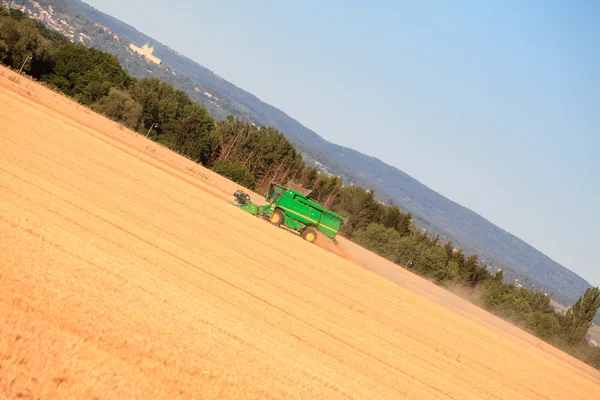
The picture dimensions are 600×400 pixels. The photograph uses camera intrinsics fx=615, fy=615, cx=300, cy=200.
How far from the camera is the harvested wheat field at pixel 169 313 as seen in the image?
25.3ft

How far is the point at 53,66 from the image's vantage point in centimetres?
10075

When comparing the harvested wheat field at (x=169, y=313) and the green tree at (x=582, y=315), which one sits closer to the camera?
the harvested wheat field at (x=169, y=313)

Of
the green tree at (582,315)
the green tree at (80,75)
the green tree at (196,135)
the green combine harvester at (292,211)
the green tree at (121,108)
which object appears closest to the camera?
the green combine harvester at (292,211)

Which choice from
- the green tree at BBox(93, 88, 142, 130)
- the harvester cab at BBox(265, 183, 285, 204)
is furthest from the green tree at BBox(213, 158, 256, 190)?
the harvester cab at BBox(265, 183, 285, 204)

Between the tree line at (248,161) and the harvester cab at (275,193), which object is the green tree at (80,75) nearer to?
the tree line at (248,161)

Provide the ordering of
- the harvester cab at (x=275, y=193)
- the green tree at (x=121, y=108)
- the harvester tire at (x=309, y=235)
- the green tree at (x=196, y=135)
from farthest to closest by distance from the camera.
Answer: the green tree at (x=196, y=135) → the green tree at (x=121, y=108) → the harvester tire at (x=309, y=235) → the harvester cab at (x=275, y=193)

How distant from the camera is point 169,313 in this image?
10.8m

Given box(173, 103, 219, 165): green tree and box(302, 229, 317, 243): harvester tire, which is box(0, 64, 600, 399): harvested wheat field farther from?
box(173, 103, 219, 165): green tree

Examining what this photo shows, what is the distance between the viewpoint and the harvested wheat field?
25.3 feet

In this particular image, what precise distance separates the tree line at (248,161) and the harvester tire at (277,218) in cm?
4783

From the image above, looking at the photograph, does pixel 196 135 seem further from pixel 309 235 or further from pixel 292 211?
pixel 292 211

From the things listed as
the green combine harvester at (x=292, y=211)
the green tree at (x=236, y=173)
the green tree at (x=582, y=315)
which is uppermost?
the green tree at (x=582, y=315)

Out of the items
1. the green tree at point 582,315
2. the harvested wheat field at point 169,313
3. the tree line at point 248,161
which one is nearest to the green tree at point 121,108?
the tree line at point 248,161

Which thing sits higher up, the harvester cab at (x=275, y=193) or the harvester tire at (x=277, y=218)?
the harvester cab at (x=275, y=193)
